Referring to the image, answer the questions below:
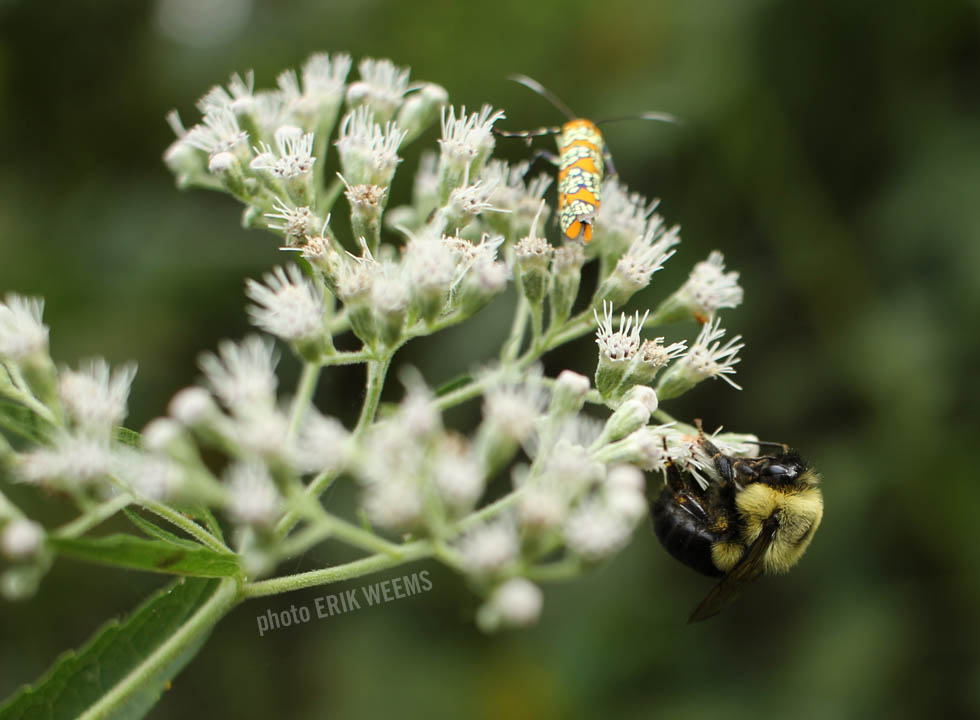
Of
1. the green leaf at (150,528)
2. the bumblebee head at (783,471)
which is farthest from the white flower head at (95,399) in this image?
the bumblebee head at (783,471)

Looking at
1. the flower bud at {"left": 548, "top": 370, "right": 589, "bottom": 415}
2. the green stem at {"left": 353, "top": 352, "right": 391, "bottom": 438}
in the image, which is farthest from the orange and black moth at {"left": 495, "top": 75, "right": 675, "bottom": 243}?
the green stem at {"left": 353, "top": 352, "right": 391, "bottom": 438}

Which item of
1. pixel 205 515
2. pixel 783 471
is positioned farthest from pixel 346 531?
pixel 783 471

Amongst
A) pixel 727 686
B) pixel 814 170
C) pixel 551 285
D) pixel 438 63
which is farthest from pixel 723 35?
pixel 727 686

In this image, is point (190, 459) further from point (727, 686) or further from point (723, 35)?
point (723, 35)

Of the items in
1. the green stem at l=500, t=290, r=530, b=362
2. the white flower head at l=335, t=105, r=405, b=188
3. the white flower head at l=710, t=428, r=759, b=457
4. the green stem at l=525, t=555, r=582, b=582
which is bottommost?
the white flower head at l=710, t=428, r=759, b=457

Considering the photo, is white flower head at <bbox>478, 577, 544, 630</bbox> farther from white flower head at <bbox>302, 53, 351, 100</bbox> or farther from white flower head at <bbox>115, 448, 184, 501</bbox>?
white flower head at <bbox>302, 53, 351, 100</bbox>
